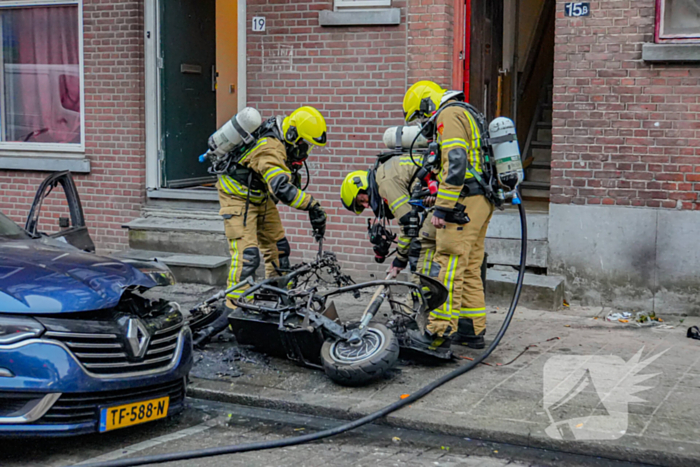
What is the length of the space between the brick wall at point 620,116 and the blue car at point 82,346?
4671 mm

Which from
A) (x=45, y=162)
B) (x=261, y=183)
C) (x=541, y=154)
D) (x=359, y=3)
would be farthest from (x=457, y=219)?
(x=45, y=162)

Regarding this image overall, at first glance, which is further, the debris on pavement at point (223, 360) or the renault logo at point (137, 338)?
the debris on pavement at point (223, 360)

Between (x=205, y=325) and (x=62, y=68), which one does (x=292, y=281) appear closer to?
(x=205, y=325)

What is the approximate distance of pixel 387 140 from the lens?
7.18 m

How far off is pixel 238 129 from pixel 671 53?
408cm

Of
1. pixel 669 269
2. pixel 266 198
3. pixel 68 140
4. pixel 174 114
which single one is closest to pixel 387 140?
pixel 266 198

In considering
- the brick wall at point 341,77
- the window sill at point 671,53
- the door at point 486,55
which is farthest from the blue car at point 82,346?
the door at point 486,55

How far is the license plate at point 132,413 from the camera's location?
15.3ft

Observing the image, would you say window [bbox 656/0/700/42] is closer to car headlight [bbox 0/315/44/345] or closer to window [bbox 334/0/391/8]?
window [bbox 334/0/391/8]

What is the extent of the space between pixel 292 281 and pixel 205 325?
0.81m

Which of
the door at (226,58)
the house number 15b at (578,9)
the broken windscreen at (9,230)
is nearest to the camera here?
the broken windscreen at (9,230)

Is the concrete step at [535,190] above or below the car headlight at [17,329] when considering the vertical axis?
above

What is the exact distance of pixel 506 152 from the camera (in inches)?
256

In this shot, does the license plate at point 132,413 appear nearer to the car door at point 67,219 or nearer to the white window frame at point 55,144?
the car door at point 67,219
